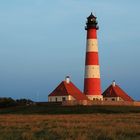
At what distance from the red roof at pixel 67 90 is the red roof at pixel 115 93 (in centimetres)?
642

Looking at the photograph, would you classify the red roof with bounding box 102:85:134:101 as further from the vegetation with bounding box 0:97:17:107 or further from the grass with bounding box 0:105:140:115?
the grass with bounding box 0:105:140:115

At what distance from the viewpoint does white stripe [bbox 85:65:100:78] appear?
64.0 m

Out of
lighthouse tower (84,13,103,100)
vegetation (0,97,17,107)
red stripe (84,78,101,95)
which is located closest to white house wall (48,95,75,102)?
lighthouse tower (84,13,103,100)

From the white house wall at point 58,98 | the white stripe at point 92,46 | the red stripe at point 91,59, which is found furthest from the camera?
the white house wall at point 58,98

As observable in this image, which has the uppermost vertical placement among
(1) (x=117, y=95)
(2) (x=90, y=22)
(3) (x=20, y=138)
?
(2) (x=90, y=22)

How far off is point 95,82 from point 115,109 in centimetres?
798

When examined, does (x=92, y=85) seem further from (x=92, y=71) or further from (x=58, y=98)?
(x=58, y=98)

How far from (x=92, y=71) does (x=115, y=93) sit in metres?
10.6

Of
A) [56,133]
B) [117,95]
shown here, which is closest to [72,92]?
[117,95]

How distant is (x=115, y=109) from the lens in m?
56.5

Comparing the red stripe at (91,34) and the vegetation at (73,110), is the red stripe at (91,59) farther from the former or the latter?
the vegetation at (73,110)

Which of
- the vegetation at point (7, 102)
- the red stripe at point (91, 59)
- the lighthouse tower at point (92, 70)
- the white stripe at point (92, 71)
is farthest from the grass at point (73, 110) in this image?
the vegetation at point (7, 102)

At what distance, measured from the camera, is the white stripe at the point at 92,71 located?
6397cm

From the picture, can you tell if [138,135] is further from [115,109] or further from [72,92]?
[72,92]
